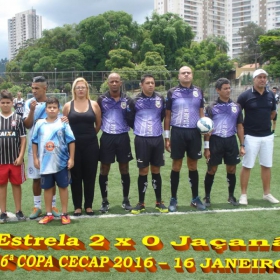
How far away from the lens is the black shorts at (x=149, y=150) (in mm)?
5480

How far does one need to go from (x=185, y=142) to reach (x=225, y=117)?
736 millimetres

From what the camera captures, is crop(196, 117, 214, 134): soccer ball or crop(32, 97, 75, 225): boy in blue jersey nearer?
crop(32, 97, 75, 225): boy in blue jersey

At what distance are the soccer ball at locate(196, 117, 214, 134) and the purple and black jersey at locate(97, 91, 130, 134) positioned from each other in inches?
41.3

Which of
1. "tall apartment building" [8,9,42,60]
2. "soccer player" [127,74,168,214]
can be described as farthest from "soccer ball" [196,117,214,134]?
"tall apartment building" [8,9,42,60]

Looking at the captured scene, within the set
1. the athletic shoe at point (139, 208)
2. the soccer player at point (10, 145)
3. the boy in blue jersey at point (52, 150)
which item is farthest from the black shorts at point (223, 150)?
the soccer player at point (10, 145)

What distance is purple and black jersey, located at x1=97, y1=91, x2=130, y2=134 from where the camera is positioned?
5.54 metres

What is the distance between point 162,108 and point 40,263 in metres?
2.67

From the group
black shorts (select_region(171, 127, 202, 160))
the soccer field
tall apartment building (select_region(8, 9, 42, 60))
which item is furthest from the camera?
tall apartment building (select_region(8, 9, 42, 60))

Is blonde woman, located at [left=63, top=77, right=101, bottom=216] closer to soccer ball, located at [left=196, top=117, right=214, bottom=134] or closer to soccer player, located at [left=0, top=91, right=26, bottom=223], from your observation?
soccer player, located at [left=0, top=91, right=26, bottom=223]

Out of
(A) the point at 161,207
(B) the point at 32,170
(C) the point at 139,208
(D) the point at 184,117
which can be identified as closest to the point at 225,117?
(D) the point at 184,117

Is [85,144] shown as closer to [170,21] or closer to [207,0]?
[170,21]

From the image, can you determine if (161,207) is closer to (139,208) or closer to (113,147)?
(139,208)

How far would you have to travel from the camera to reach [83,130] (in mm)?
5305

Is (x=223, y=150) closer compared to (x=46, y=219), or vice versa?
(x=46, y=219)
